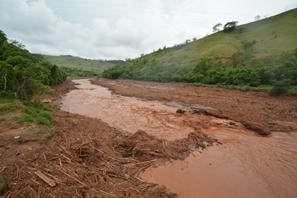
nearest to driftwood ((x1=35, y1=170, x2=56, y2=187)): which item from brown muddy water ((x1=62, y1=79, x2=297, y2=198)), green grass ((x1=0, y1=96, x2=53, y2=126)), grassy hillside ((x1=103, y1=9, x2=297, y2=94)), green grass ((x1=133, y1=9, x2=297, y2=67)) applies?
brown muddy water ((x1=62, y1=79, x2=297, y2=198))

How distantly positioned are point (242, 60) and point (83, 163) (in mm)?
39779

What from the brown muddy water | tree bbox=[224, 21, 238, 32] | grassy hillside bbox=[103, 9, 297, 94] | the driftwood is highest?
tree bbox=[224, 21, 238, 32]

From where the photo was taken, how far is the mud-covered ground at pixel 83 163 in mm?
4758

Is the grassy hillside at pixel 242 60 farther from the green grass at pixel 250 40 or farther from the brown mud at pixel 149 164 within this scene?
the brown mud at pixel 149 164

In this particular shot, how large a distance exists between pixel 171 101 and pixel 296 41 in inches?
1419

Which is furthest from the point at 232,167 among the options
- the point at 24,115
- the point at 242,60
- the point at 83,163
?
the point at 242,60

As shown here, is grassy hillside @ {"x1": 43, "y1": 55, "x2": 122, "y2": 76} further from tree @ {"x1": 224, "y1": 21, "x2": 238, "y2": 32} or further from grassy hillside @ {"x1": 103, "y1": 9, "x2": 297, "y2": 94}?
tree @ {"x1": 224, "y1": 21, "x2": 238, "y2": 32}

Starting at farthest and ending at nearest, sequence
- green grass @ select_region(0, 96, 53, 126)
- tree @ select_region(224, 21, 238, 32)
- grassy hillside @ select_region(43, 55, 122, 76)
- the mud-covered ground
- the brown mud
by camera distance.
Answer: grassy hillside @ select_region(43, 55, 122, 76)
tree @ select_region(224, 21, 238, 32)
green grass @ select_region(0, 96, 53, 126)
the brown mud
the mud-covered ground

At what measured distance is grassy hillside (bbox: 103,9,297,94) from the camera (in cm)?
2703

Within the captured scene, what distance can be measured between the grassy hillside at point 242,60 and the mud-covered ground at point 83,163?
1957cm

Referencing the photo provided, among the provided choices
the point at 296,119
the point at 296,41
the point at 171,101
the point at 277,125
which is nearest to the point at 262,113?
the point at 296,119

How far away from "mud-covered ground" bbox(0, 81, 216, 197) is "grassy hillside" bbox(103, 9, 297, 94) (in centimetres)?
1957

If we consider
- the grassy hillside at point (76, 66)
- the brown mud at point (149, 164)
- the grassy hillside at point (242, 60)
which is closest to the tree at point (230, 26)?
the grassy hillside at point (242, 60)

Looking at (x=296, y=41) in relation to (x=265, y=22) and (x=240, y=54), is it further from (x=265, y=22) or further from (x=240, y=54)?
(x=265, y=22)
